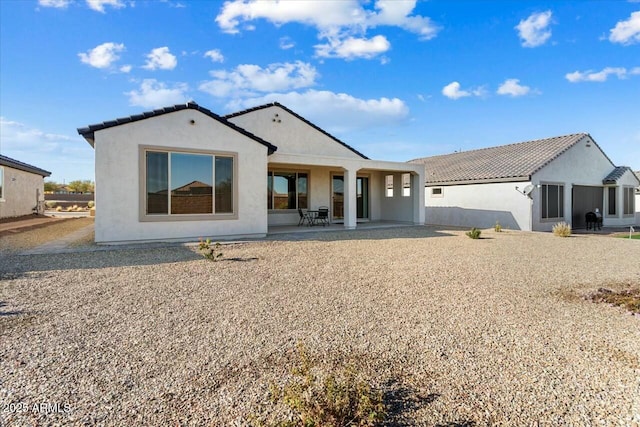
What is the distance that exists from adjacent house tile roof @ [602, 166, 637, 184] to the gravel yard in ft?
54.8

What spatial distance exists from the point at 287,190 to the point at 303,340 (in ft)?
41.3

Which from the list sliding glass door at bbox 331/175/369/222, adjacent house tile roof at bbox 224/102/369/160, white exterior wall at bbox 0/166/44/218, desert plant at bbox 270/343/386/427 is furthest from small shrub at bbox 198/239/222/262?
white exterior wall at bbox 0/166/44/218

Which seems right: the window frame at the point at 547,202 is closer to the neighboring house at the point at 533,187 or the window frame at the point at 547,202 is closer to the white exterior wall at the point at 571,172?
the neighboring house at the point at 533,187

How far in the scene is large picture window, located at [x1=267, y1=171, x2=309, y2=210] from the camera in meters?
15.7

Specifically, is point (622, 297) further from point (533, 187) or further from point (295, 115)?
point (295, 115)

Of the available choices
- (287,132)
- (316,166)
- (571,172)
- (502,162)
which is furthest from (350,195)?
(571,172)

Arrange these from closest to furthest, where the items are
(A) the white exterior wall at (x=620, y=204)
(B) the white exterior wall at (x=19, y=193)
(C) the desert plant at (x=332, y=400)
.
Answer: (C) the desert plant at (x=332, y=400) < (B) the white exterior wall at (x=19, y=193) < (A) the white exterior wall at (x=620, y=204)

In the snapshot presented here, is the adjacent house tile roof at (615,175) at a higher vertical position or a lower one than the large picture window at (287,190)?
higher

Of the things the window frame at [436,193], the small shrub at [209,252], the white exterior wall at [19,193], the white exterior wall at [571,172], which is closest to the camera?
the small shrub at [209,252]

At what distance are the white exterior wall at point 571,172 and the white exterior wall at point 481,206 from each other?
2.02 ft

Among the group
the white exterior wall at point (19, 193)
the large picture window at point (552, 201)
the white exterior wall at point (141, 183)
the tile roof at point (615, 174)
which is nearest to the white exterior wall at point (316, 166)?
the white exterior wall at point (141, 183)

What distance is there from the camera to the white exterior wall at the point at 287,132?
16.4 m

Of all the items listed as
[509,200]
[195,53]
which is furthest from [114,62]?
[509,200]

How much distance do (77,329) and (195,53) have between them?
13.5 metres
